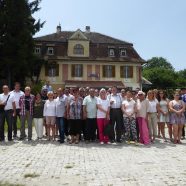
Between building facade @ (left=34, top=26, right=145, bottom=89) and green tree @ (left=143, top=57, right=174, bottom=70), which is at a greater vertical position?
green tree @ (left=143, top=57, right=174, bottom=70)

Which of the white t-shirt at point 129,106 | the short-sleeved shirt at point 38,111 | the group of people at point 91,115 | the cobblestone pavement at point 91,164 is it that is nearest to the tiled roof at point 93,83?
the group of people at point 91,115

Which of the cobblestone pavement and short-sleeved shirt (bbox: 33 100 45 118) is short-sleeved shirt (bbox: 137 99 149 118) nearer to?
the cobblestone pavement

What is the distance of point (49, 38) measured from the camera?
43906 mm

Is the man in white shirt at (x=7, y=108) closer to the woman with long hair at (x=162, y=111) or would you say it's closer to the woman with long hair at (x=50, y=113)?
the woman with long hair at (x=50, y=113)

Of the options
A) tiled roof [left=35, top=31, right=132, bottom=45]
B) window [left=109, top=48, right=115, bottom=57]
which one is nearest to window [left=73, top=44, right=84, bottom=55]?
tiled roof [left=35, top=31, right=132, bottom=45]

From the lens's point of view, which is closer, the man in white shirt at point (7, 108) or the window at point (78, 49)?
the man in white shirt at point (7, 108)

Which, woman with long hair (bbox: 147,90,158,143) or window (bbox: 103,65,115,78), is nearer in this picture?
woman with long hair (bbox: 147,90,158,143)

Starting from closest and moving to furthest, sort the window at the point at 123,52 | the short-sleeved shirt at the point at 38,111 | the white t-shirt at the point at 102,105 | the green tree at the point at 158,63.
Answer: the white t-shirt at the point at 102,105
the short-sleeved shirt at the point at 38,111
the window at the point at 123,52
the green tree at the point at 158,63

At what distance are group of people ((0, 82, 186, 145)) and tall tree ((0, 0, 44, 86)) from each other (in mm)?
19639

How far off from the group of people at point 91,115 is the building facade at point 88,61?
28602 millimetres

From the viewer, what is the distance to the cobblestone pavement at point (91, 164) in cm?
712

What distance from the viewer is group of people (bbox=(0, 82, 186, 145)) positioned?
1252 centimetres

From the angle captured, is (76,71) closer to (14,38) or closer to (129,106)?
(14,38)

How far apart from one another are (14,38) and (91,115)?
21670 mm
